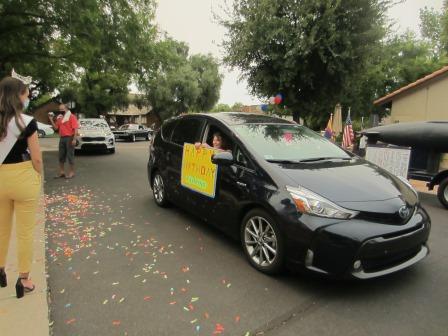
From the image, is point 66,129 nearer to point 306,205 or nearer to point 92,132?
point 92,132

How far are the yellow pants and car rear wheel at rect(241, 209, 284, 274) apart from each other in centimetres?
213

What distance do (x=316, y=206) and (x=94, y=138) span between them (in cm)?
1327

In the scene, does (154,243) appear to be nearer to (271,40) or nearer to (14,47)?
(271,40)

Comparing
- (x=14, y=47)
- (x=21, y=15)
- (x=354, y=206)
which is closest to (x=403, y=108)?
(x=354, y=206)

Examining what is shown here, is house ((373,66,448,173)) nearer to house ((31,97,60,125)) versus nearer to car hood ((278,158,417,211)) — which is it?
car hood ((278,158,417,211))

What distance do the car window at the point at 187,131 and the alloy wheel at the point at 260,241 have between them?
1.81m

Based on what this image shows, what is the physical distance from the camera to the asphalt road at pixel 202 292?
2.86 metres

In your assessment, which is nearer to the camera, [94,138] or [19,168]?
[19,168]

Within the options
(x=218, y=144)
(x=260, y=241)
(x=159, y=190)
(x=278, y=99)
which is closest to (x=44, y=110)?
(x=278, y=99)

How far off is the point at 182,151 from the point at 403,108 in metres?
14.1

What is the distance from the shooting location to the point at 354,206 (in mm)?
3262

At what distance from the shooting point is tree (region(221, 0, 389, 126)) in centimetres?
1279

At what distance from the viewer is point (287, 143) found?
4477 mm

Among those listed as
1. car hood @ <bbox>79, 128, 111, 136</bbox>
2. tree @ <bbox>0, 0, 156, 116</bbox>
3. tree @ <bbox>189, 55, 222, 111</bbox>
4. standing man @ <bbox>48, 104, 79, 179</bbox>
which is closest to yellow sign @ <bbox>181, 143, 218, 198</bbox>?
standing man @ <bbox>48, 104, 79, 179</bbox>
